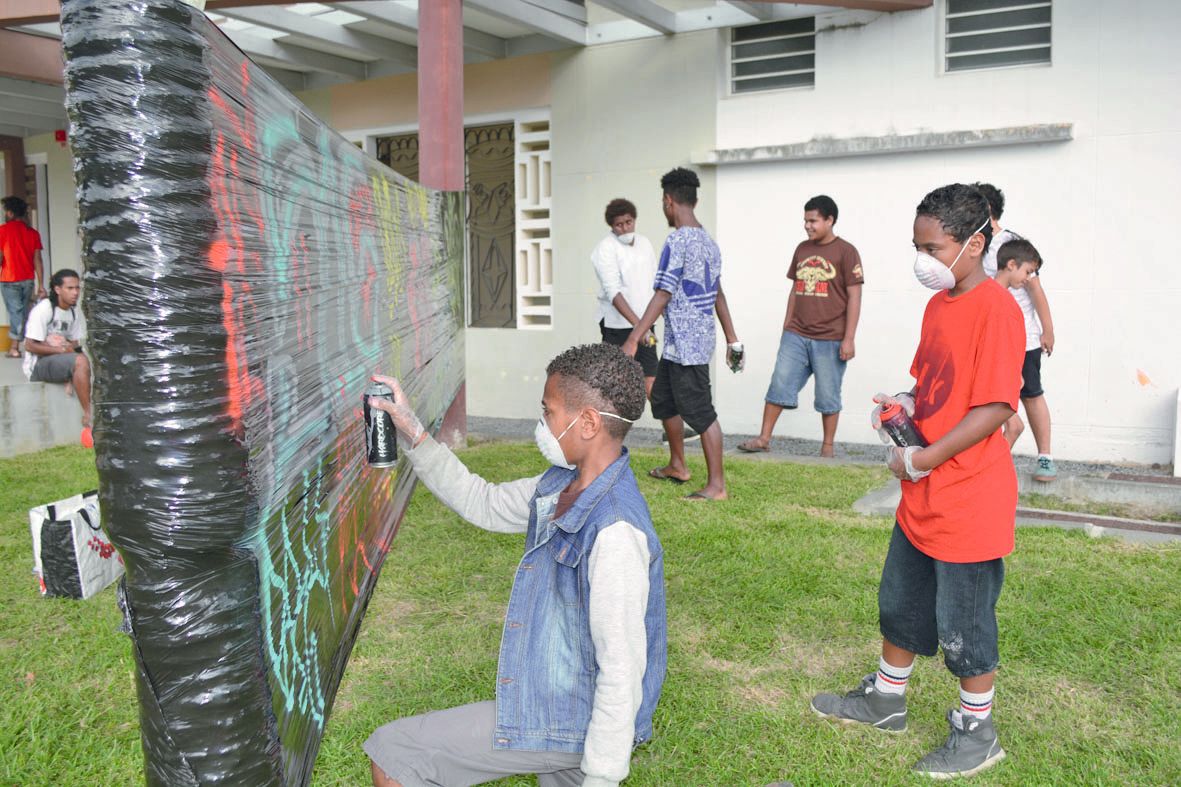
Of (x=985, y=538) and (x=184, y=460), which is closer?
(x=184, y=460)

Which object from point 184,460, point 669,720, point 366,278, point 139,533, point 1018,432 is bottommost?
point 669,720

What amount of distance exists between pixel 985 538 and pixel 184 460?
2.01 m

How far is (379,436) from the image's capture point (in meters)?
2.25

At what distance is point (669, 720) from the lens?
3049 millimetres

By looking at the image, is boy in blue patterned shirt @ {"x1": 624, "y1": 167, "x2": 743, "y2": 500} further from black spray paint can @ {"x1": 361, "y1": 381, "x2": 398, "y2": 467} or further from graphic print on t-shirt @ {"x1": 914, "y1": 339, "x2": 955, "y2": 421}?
black spray paint can @ {"x1": 361, "y1": 381, "x2": 398, "y2": 467}

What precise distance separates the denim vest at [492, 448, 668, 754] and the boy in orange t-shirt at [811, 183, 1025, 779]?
3.22 ft

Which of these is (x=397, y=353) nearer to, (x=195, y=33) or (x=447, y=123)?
(x=195, y=33)

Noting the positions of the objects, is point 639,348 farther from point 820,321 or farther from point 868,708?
point 868,708

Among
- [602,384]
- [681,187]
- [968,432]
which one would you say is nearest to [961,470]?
[968,432]

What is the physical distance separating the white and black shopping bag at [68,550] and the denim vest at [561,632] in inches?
101

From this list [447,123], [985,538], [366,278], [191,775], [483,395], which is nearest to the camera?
[191,775]

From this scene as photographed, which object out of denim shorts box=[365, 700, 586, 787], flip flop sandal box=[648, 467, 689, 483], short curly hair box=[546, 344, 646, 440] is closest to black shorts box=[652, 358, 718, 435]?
flip flop sandal box=[648, 467, 689, 483]

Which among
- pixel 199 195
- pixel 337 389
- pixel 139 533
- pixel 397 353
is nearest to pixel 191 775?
pixel 139 533

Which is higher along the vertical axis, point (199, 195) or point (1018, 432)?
point (199, 195)
